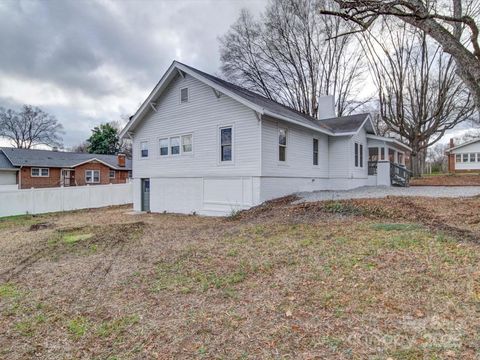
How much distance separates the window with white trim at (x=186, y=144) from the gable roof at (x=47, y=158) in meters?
22.2

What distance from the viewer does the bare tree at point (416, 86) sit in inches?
957

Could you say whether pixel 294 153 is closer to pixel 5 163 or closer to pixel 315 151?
pixel 315 151

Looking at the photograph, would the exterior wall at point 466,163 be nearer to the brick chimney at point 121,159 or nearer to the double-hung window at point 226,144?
the double-hung window at point 226,144

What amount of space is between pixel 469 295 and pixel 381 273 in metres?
1.01

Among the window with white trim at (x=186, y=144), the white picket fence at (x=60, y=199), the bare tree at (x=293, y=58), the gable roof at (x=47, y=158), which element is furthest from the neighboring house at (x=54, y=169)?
the window with white trim at (x=186, y=144)

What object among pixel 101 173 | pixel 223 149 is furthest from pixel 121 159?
pixel 223 149

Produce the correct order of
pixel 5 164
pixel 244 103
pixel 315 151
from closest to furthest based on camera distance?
pixel 244 103
pixel 315 151
pixel 5 164

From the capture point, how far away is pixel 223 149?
1214 centimetres

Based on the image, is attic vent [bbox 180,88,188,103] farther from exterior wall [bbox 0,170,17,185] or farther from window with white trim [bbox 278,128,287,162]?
exterior wall [bbox 0,170,17,185]

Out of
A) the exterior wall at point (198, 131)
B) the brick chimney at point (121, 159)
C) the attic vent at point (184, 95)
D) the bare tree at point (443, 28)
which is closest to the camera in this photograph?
the bare tree at point (443, 28)

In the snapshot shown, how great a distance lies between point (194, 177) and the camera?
13.0 m

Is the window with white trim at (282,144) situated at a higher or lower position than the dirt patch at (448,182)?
higher

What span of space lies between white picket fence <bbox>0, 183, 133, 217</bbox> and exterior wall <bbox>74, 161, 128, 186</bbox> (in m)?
14.0

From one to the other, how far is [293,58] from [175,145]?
63.7 feet
